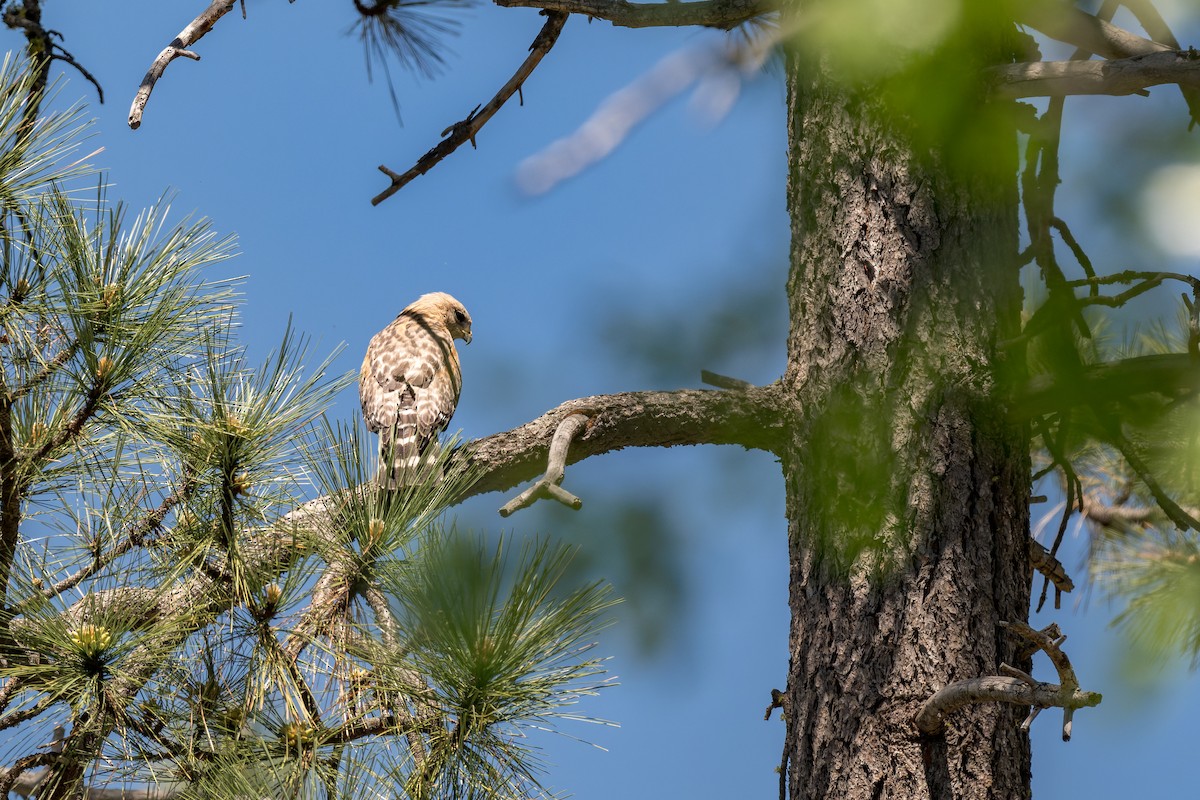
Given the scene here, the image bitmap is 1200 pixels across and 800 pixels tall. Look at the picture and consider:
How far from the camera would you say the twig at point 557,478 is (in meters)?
2.27

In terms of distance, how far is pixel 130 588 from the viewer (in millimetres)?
2346

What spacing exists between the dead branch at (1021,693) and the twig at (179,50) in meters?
2.20

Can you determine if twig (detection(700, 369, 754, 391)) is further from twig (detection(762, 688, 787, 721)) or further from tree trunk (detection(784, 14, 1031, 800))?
twig (detection(762, 688, 787, 721))

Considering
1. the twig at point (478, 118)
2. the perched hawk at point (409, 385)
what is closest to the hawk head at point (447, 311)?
the perched hawk at point (409, 385)

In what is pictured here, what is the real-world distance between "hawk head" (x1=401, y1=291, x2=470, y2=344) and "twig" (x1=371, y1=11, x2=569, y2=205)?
1.77 m

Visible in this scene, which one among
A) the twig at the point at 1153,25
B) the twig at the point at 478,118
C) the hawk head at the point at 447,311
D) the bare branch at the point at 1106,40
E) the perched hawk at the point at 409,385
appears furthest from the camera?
the hawk head at the point at 447,311

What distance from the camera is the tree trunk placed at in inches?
93.4

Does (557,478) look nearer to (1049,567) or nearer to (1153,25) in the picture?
(1049,567)

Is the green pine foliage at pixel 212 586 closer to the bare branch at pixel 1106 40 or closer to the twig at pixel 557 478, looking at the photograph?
the twig at pixel 557 478

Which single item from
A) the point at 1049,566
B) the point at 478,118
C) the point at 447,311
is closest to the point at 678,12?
the point at 478,118

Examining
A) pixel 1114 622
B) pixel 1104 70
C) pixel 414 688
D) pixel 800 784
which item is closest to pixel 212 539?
pixel 414 688

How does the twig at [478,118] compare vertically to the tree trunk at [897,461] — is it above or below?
above

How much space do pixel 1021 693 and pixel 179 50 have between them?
8.19 feet

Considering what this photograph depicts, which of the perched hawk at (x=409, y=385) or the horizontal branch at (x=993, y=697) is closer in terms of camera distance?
the horizontal branch at (x=993, y=697)
